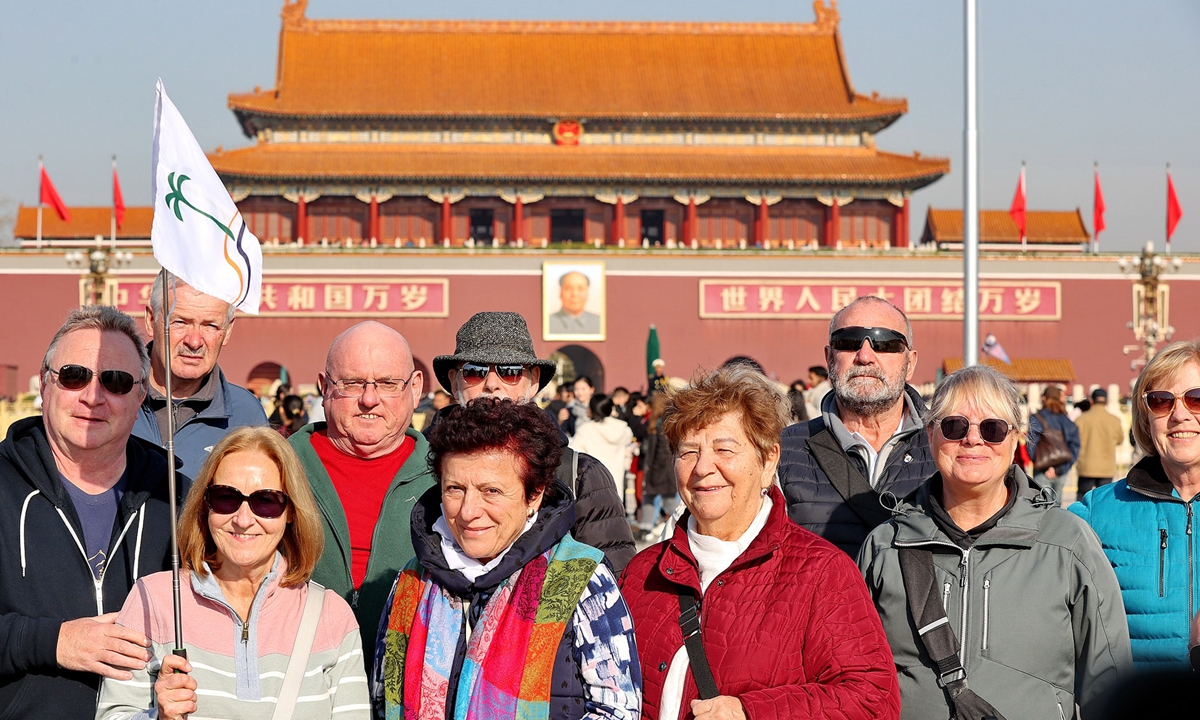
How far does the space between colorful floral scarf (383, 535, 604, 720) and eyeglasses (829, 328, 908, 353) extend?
1399 millimetres

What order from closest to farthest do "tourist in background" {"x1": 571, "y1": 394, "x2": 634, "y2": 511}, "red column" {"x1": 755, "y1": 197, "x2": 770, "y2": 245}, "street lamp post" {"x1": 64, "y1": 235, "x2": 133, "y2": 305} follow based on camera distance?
1. "tourist in background" {"x1": 571, "y1": 394, "x2": 634, "y2": 511}
2. "street lamp post" {"x1": 64, "y1": 235, "x2": 133, "y2": 305}
3. "red column" {"x1": 755, "y1": 197, "x2": 770, "y2": 245}

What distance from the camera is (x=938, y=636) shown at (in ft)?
9.56

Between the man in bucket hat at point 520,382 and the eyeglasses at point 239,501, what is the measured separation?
0.72 meters

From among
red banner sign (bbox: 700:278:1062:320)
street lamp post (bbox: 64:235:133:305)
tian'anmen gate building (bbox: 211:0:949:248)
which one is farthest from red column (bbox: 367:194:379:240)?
red banner sign (bbox: 700:278:1062:320)

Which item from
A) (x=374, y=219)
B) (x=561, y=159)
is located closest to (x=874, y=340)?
(x=561, y=159)

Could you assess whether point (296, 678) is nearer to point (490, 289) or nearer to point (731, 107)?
point (490, 289)

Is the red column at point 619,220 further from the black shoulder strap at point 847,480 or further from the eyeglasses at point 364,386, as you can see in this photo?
the eyeglasses at point 364,386

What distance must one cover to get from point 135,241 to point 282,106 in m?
4.57

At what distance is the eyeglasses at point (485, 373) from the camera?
336 centimetres

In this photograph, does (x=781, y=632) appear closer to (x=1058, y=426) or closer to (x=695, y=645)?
(x=695, y=645)

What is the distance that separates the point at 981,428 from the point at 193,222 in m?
1.91

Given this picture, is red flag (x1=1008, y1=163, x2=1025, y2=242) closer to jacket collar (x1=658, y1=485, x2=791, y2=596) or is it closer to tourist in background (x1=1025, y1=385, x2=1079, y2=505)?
tourist in background (x1=1025, y1=385, x2=1079, y2=505)

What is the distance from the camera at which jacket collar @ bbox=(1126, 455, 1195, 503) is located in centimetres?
328

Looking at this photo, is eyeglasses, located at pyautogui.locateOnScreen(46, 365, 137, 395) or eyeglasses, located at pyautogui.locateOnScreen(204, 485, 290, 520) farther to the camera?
eyeglasses, located at pyautogui.locateOnScreen(46, 365, 137, 395)
